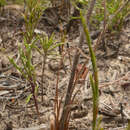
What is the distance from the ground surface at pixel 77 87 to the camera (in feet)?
4.42

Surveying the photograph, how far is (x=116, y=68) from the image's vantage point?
1846 millimetres

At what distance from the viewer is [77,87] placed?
1664 millimetres

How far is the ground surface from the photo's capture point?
1347 mm

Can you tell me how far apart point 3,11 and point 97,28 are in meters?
1.20

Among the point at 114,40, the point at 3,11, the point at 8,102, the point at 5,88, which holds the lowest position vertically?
the point at 8,102

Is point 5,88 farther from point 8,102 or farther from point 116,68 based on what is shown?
point 116,68

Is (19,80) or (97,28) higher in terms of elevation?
(97,28)

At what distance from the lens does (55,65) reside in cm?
185

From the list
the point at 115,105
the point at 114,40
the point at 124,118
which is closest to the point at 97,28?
the point at 114,40

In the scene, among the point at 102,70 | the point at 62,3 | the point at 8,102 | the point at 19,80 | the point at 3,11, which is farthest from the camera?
the point at 3,11

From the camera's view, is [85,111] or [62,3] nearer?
[85,111]

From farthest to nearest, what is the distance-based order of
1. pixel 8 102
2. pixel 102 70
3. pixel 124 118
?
pixel 102 70 < pixel 8 102 < pixel 124 118

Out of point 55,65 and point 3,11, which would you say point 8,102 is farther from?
point 3,11

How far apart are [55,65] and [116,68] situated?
1.92 ft
